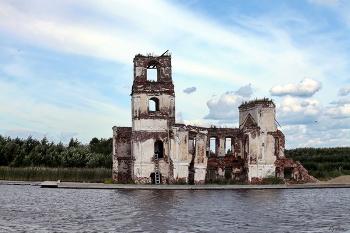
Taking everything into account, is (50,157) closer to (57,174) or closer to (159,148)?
(57,174)

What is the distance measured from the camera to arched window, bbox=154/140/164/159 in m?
39.3

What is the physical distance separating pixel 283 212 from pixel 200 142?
14804mm

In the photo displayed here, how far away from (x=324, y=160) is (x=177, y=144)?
25963 millimetres

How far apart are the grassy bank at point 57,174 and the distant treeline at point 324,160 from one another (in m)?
20.6

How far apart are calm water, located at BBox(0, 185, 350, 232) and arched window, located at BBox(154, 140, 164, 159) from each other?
653 cm

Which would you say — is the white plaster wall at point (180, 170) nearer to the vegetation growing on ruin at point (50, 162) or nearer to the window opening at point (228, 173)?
the window opening at point (228, 173)

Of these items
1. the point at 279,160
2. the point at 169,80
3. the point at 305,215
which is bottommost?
the point at 305,215

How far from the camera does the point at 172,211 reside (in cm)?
2320

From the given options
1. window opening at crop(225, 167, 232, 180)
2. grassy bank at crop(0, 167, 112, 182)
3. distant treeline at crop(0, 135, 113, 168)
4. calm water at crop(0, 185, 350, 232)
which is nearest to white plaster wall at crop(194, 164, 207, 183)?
window opening at crop(225, 167, 232, 180)

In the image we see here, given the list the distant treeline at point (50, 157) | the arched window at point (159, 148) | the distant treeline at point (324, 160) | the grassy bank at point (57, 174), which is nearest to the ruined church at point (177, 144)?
the arched window at point (159, 148)

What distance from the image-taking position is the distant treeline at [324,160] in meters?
46.9

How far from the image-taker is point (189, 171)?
126ft

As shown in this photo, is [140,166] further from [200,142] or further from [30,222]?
[30,222]

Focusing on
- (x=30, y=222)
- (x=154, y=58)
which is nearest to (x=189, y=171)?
(x=154, y=58)
